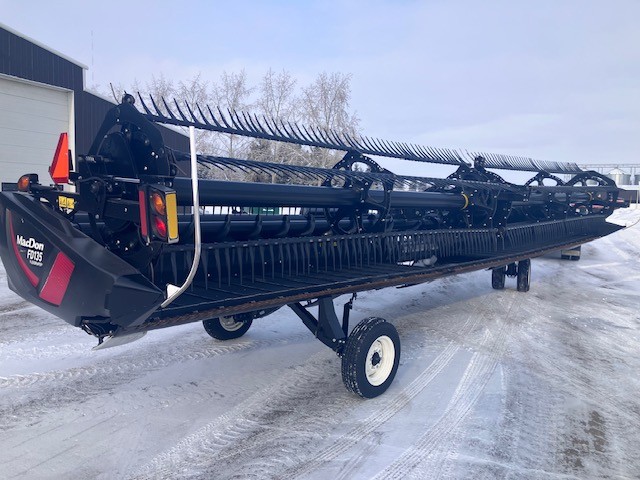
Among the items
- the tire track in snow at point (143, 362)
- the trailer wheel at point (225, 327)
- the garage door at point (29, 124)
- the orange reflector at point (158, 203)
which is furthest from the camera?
the garage door at point (29, 124)

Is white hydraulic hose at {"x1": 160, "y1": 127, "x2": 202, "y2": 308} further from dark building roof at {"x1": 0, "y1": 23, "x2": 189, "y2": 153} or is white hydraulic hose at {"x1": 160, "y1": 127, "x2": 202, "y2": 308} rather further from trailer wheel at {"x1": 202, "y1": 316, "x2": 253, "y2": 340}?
dark building roof at {"x1": 0, "y1": 23, "x2": 189, "y2": 153}

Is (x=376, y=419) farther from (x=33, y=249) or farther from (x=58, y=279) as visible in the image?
(x=33, y=249)

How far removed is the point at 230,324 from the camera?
5.16m

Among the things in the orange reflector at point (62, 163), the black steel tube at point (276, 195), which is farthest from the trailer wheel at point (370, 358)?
the orange reflector at point (62, 163)

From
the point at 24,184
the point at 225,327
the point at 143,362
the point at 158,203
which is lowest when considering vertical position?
the point at 143,362

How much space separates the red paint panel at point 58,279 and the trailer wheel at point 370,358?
6.55ft

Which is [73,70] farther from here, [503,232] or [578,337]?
[578,337]

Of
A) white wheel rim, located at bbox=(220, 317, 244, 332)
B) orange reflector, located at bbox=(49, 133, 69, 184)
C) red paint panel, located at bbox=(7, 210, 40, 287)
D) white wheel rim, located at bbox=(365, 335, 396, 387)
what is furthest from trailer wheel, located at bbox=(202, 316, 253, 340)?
orange reflector, located at bbox=(49, 133, 69, 184)

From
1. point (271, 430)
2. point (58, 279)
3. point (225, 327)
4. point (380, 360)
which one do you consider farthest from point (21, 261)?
point (380, 360)

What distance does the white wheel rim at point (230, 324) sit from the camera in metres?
5.05

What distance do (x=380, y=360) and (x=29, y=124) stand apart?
13.8 meters

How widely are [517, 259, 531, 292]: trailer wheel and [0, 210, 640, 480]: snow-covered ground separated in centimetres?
237

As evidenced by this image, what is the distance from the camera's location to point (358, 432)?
3.44 metres

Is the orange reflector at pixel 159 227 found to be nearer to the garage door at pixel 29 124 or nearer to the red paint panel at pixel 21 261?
the red paint panel at pixel 21 261
